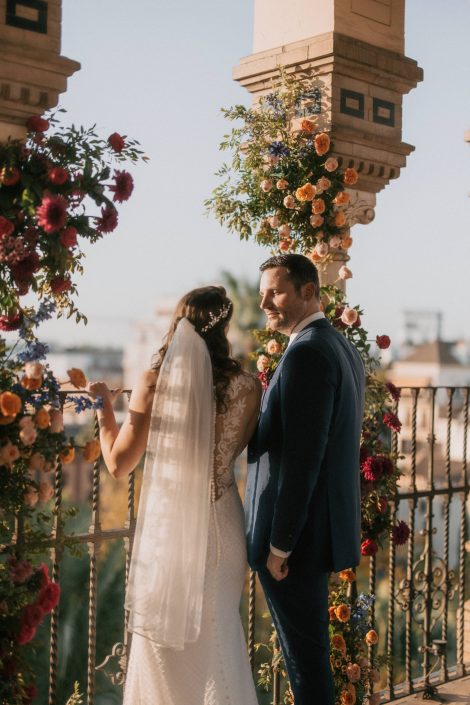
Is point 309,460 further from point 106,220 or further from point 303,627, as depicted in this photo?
point 106,220

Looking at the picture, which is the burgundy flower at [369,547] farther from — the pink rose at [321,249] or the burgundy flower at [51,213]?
the burgundy flower at [51,213]

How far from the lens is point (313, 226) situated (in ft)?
11.7

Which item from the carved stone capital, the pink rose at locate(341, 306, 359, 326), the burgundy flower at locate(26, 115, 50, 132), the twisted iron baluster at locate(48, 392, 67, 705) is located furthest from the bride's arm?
the carved stone capital

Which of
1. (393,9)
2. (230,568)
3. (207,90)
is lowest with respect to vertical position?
(230,568)

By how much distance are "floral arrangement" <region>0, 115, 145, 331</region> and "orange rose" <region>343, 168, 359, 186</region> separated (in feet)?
4.22

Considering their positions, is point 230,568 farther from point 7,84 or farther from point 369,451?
point 7,84

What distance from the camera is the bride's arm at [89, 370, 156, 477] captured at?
255 centimetres

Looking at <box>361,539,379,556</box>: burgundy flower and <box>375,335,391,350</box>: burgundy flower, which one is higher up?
<box>375,335,391,350</box>: burgundy flower

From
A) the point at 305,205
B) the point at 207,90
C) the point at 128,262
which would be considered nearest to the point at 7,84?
the point at 305,205

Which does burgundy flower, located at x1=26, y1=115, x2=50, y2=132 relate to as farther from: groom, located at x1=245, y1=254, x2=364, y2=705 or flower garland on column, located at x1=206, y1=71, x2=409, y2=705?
flower garland on column, located at x1=206, y1=71, x2=409, y2=705

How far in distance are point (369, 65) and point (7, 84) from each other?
1.70 meters

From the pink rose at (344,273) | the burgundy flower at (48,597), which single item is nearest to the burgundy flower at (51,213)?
the burgundy flower at (48,597)

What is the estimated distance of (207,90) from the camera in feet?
107

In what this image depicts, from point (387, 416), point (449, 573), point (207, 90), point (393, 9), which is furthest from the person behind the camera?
point (207, 90)
